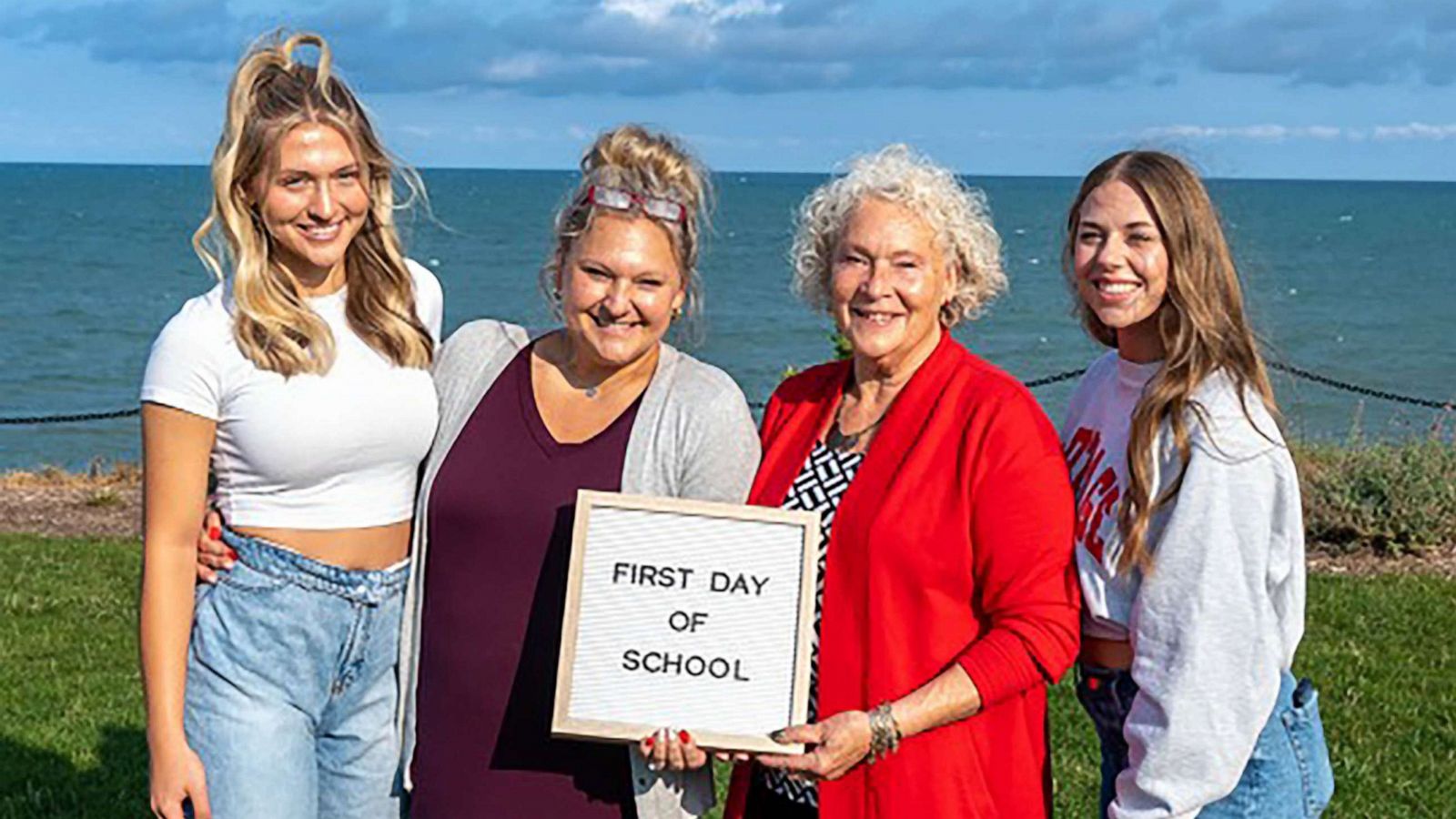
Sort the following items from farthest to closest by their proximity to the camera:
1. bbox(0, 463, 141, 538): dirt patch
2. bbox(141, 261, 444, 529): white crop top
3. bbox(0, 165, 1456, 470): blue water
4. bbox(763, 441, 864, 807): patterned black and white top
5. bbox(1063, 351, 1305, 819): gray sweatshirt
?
bbox(0, 165, 1456, 470): blue water < bbox(0, 463, 141, 538): dirt patch < bbox(763, 441, 864, 807): patterned black and white top < bbox(141, 261, 444, 529): white crop top < bbox(1063, 351, 1305, 819): gray sweatshirt

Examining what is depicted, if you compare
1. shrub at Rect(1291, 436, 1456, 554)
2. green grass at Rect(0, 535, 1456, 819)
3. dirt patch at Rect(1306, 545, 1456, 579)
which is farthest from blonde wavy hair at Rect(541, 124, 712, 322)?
shrub at Rect(1291, 436, 1456, 554)

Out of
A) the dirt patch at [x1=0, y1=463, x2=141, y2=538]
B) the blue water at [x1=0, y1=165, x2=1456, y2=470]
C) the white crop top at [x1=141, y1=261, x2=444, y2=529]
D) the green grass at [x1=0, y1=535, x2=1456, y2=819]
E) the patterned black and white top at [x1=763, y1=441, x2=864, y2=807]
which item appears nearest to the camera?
the white crop top at [x1=141, y1=261, x2=444, y2=529]

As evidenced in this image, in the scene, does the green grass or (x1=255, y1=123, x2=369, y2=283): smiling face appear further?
the green grass

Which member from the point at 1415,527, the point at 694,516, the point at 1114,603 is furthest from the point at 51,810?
the point at 1415,527

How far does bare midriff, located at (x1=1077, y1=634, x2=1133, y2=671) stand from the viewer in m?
3.78

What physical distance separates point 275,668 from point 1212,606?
1949 mm

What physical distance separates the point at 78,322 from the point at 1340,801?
4173cm

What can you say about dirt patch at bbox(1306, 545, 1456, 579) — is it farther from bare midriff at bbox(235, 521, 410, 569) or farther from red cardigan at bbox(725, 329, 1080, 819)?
bare midriff at bbox(235, 521, 410, 569)

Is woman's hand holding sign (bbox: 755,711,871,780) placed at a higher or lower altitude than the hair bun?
lower

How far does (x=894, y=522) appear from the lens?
3746 mm

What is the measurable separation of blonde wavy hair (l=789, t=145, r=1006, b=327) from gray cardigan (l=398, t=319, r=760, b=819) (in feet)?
1.37

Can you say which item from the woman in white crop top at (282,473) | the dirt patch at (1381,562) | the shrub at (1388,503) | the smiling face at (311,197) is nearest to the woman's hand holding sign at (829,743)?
the woman in white crop top at (282,473)

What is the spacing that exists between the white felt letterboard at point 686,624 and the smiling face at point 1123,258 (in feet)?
2.59

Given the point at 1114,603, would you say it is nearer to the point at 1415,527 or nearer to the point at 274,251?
the point at 274,251
